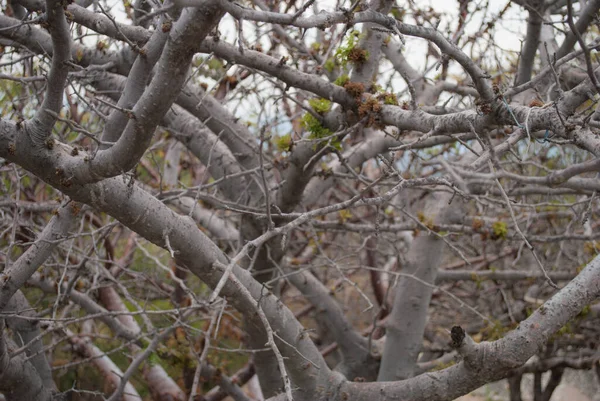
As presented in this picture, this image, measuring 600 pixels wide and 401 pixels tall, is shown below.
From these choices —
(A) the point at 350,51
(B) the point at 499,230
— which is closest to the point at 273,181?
(A) the point at 350,51

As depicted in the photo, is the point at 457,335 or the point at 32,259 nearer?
the point at 457,335

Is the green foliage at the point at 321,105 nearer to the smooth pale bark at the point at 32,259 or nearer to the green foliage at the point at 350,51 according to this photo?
the green foliage at the point at 350,51

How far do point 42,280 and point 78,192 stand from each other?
1.98 m

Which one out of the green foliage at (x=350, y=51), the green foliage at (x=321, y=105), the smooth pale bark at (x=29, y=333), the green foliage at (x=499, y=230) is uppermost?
the green foliage at (x=350, y=51)

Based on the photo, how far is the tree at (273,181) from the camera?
6.38ft

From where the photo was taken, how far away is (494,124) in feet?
7.12

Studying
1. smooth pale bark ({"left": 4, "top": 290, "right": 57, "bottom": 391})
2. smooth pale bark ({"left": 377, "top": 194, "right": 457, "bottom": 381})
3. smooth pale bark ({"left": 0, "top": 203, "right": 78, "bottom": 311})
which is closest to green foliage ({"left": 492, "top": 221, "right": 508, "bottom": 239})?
smooth pale bark ({"left": 377, "top": 194, "right": 457, "bottom": 381})

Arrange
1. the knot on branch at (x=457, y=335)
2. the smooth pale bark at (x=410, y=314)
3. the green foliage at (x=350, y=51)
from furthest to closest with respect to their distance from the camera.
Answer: the smooth pale bark at (x=410, y=314)
the green foliage at (x=350, y=51)
the knot on branch at (x=457, y=335)

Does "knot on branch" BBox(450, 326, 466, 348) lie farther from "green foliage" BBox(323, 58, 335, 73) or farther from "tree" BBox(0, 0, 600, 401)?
"green foliage" BBox(323, 58, 335, 73)

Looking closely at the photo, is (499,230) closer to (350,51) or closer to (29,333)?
(350,51)

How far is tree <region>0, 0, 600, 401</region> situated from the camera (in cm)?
194

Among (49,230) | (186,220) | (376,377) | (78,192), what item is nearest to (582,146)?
(186,220)

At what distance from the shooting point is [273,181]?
12.7ft

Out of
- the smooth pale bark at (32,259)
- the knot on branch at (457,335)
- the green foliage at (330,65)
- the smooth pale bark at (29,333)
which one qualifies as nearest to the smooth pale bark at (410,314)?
the green foliage at (330,65)
